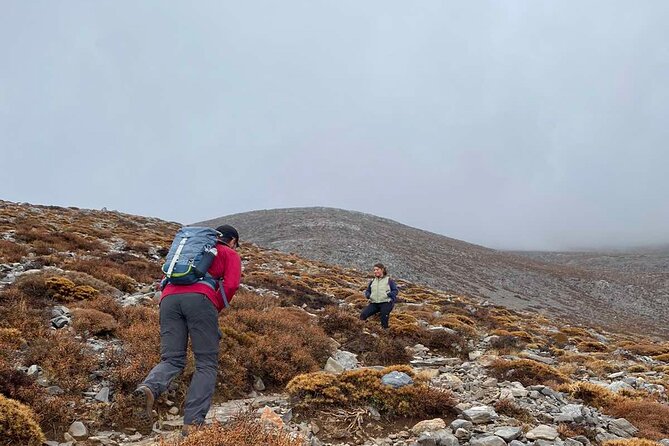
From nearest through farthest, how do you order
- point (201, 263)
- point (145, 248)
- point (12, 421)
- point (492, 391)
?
point (12, 421), point (201, 263), point (492, 391), point (145, 248)

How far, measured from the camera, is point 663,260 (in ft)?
409

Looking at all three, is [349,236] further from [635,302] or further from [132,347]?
[132,347]

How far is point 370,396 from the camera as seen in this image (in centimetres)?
748

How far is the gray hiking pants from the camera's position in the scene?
19.0ft

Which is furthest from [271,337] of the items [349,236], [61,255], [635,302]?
[635,302]

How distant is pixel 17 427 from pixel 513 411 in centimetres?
698

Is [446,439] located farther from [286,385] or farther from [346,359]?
[346,359]

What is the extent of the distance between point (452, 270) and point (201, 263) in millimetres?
60136

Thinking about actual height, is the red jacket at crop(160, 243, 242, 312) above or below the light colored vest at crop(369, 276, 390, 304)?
Result: above

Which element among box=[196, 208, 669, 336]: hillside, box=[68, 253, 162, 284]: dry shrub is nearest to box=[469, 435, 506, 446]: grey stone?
box=[68, 253, 162, 284]: dry shrub

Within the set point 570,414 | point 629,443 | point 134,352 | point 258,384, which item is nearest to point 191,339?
point 134,352

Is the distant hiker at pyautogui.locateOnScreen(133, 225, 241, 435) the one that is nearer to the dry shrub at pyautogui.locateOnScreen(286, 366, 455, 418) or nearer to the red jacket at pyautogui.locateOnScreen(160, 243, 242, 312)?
the red jacket at pyautogui.locateOnScreen(160, 243, 242, 312)

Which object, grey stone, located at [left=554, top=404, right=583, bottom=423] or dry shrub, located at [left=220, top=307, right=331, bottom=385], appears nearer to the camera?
grey stone, located at [left=554, top=404, right=583, bottom=423]

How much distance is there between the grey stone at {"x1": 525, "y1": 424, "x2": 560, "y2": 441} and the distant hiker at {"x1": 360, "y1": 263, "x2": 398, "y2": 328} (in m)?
8.20
